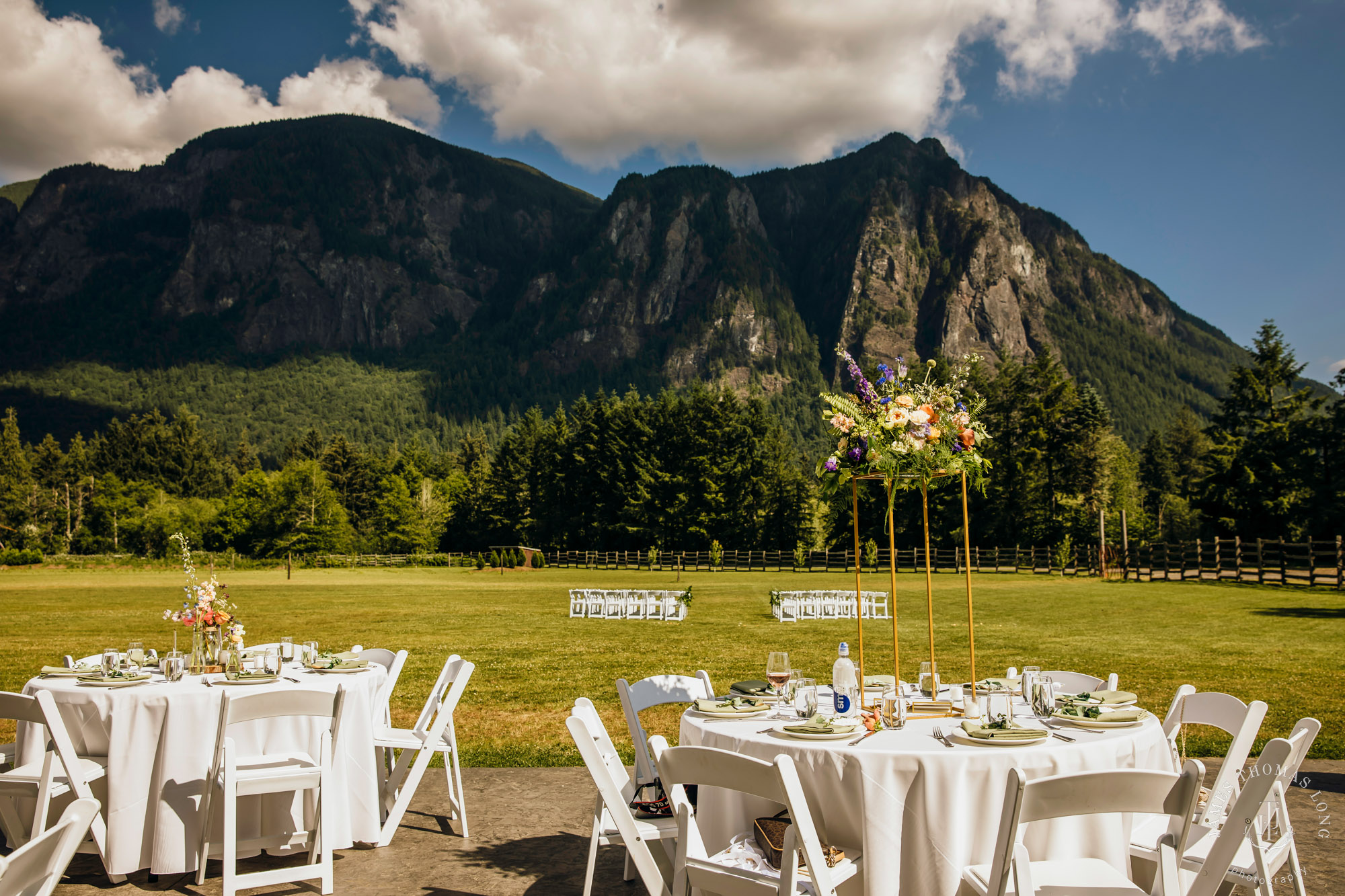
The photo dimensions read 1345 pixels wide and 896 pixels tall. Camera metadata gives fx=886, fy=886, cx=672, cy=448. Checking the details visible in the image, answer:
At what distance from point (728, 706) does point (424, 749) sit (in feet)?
7.62

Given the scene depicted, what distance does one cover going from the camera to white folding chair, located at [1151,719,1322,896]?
3250 millimetres

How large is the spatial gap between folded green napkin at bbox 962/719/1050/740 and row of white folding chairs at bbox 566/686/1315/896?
12.9 inches

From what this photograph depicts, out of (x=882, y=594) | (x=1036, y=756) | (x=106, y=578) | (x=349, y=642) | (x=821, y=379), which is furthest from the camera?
(x=821, y=379)

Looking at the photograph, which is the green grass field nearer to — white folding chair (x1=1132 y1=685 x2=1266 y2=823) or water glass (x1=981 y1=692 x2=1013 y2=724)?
white folding chair (x1=1132 y1=685 x2=1266 y2=823)

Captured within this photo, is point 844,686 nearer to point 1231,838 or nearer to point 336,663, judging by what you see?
point 1231,838

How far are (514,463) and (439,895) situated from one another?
7065 centimetres

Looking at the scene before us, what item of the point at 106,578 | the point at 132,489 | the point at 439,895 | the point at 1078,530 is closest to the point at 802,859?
the point at 439,895

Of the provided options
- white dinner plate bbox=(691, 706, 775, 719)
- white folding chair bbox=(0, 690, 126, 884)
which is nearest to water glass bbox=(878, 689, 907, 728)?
white dinner plate bbox=(691, 706, 775, 719)

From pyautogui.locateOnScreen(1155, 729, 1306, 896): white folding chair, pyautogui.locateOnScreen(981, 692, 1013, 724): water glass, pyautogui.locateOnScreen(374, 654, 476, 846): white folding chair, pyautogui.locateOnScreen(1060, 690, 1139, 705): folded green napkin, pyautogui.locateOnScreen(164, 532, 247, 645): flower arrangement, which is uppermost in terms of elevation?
pyautogui.locateOnScreen(164, 532, 247, 645): flower arrangement

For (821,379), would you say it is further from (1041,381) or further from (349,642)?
(349,642)

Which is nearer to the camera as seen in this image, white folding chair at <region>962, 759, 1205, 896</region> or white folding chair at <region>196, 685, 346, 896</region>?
white folding chair at <region>962, 759, 1205, 896</region>

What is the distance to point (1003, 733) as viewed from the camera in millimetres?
3436

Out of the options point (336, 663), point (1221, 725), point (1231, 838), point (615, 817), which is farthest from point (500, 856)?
point (1221, 725)

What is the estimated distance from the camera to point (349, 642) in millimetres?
16688
